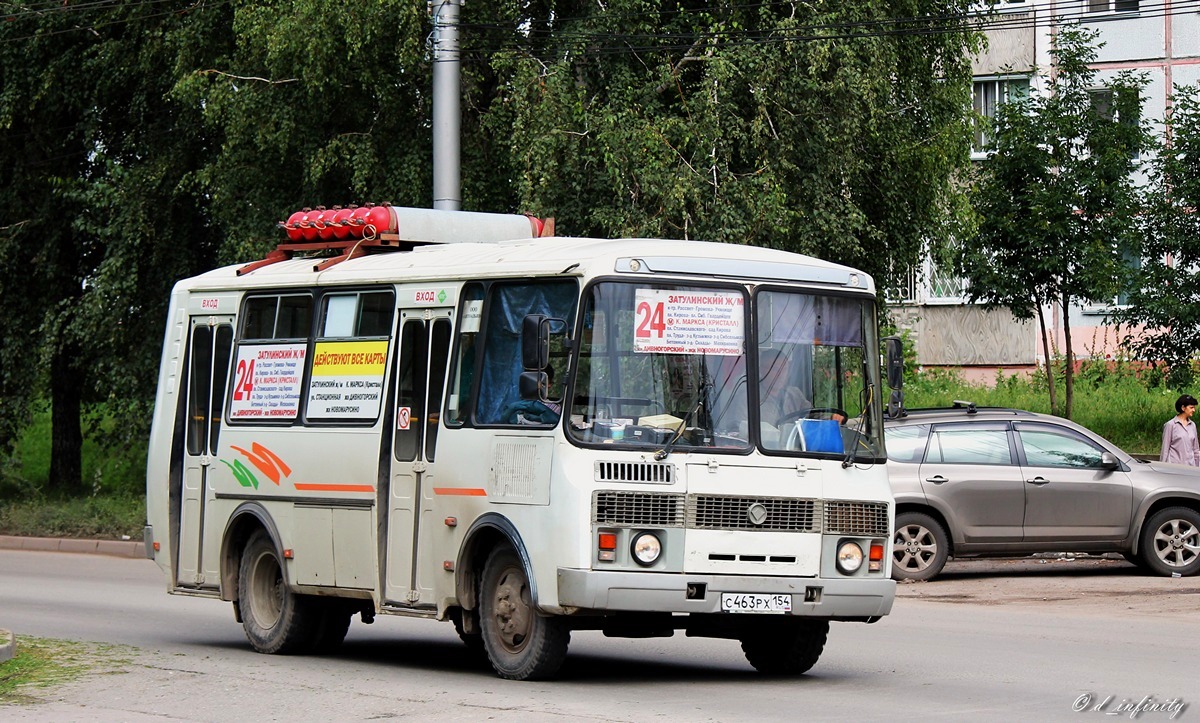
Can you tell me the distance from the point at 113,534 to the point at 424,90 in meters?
8.02

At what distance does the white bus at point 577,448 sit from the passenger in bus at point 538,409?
2cm

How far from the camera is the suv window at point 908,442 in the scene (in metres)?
19.5

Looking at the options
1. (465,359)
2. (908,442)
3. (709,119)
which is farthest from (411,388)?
(709,119)

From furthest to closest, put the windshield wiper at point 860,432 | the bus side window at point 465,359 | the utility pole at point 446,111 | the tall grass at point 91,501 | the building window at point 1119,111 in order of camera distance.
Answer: the tall grass at point 91,501
the building window at point 1119,111
the utility pole at point 446,111
the bus side window at point 465,359
the windshield wiper at point 860,432

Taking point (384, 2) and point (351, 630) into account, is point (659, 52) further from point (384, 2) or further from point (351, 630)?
point (351, 630)

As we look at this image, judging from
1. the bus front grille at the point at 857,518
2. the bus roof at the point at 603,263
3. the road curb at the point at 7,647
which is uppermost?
the bus roof at the point at 603,263

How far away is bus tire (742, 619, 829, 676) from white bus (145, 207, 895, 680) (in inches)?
0.6

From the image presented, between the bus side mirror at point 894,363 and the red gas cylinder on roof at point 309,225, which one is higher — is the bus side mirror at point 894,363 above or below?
below

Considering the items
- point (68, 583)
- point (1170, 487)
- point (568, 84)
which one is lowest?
point (68, 583)

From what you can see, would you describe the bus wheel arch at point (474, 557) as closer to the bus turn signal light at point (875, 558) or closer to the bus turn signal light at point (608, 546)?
the bus turn signal light at point (608, 546)

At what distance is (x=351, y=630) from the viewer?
619 inches

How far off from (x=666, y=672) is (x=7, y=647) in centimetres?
431

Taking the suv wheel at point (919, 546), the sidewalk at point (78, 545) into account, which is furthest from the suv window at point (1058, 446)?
the sidewalk at point (78, 545)

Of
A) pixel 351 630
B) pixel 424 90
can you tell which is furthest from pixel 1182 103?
pixel 351 630
